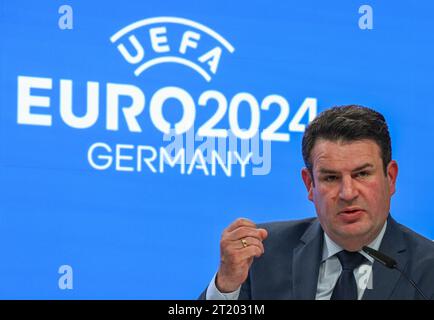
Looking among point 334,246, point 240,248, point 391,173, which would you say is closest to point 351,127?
point 391,173

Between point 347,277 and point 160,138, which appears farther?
point 160,138

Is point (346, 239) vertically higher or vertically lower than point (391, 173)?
lower

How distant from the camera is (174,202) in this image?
318 centimetres

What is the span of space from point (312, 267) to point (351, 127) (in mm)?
376

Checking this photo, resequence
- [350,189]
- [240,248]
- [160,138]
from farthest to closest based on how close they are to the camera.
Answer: [160,138] < [350,189] < [240,248]

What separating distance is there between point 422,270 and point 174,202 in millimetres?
1136

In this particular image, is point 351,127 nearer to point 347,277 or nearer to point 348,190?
point 348,190

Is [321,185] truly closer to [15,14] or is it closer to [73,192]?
[73,192]

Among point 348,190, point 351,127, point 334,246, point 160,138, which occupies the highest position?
point 160,138

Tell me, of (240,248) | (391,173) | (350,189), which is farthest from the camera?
(391,173)

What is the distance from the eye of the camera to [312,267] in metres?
2.32

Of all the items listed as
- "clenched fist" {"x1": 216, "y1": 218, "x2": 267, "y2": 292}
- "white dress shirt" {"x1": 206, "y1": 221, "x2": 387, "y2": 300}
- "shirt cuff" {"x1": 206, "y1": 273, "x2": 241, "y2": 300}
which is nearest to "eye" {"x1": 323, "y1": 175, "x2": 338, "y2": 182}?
"white dress shirt" {"x1": 206, "y1": 221, "x2": 387, "y2": 300}

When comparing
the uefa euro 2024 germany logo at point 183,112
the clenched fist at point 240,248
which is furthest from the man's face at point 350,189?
the uefa euro 2024 germany logo at point 183,112

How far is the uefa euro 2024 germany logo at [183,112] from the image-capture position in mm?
3062
